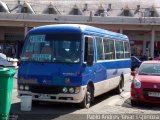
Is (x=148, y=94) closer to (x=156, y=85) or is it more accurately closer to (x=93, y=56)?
(x=156, y=85)

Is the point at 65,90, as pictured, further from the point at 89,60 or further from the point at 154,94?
the point at 154,94

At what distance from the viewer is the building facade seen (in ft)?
157

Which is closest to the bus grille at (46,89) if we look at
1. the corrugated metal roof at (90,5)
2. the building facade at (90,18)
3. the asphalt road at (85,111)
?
the asphalt road at (85,111)

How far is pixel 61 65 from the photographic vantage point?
11.6 metres

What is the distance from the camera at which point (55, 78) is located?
11422mm

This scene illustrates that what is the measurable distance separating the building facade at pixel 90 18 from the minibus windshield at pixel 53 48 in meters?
35.0

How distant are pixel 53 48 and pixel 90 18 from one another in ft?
119

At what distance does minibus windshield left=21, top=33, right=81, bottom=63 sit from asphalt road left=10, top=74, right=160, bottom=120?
4.64ft

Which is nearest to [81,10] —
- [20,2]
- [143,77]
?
[20,2]

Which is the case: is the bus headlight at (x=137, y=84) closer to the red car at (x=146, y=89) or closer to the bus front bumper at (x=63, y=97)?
the red car at (x=146, y=89)

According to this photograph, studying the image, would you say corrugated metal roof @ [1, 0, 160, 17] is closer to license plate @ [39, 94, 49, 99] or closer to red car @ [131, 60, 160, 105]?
red car @ [131, 60, 160, 105]

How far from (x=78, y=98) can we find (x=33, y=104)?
1774mm

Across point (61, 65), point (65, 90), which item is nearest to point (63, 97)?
point (65, 90)

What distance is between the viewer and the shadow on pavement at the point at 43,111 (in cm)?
1028
